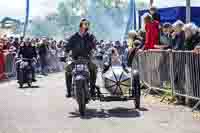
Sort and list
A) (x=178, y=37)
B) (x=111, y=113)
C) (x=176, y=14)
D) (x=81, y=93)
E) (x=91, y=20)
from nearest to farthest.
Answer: (x=81, y=93), (x=111, y=113), (x=178, y=37), (x=176, y=14), (x=91, y=20)

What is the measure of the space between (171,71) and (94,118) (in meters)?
3.02

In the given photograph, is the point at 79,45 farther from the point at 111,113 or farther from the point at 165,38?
the point at 165,38

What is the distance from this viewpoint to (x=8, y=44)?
31.7 meters

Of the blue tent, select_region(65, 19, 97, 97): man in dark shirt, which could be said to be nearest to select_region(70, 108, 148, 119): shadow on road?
select_region(65, 19, 97, 97): man in dark shirt

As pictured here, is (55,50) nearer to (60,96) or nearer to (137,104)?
(60,96)

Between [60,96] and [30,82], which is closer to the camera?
[60,96]

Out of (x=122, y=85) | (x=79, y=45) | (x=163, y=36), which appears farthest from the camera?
(x=163, y=36)

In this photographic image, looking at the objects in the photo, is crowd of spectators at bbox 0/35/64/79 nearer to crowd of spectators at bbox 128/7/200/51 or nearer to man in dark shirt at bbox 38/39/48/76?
man in dark shirt at bbox 38/39/48/76

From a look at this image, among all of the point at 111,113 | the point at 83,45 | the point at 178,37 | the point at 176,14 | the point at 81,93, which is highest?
the point at 176,14

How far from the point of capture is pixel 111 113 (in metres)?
13.2

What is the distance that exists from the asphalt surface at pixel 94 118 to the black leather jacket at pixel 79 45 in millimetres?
1271

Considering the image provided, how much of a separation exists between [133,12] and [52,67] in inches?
253

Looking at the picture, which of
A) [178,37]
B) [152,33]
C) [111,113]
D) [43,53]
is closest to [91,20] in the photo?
[43,53]

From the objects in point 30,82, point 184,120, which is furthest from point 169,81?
point 30,82
